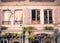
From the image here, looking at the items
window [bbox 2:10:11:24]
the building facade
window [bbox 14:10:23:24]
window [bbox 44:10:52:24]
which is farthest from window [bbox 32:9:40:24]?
window [bbox 2:10:11:24]

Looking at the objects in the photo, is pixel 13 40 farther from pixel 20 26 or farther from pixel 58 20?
pixel 58 20

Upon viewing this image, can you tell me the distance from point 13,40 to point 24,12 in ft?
8.97

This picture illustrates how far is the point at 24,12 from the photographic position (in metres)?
23.9

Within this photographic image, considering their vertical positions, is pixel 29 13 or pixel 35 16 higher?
pixel 29 13

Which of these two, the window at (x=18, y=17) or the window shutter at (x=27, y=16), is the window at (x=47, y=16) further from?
the window at (x=18, y=17)

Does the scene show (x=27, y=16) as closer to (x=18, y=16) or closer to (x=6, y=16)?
(x=18, y=16)

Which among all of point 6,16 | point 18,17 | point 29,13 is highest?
point 29,13

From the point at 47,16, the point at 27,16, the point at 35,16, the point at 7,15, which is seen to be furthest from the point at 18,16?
the point at 47,16

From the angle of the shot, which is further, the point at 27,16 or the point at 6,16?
the point at 6,16

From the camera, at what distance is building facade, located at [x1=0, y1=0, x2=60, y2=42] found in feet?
78.2

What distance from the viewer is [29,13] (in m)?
23.9

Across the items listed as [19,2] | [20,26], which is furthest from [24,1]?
[20,26]

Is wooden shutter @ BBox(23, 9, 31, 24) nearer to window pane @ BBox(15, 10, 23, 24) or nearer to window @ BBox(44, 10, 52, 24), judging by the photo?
window pane @ BBox(15, 10, 23, 24)

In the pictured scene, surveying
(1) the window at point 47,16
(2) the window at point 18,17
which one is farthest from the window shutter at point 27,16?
(1) the window at point 47,16
